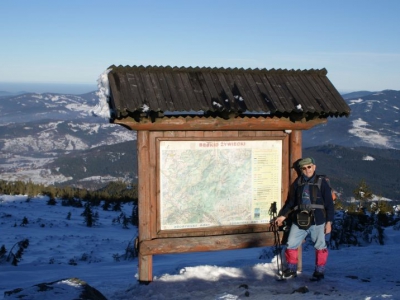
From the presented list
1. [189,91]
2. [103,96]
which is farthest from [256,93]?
[103,96]

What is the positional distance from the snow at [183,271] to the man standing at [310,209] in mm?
599

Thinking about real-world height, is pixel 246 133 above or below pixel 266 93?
below

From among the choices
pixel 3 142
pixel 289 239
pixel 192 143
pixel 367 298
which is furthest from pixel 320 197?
pixel 3 142

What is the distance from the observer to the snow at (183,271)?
6.75 metres

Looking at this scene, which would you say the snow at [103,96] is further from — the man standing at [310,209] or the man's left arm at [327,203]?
the man's left arm at [327,203]

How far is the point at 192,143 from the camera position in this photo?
7.30m

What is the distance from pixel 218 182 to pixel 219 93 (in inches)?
51.6

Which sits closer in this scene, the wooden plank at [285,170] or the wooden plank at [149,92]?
the wooden plank at [149,92]

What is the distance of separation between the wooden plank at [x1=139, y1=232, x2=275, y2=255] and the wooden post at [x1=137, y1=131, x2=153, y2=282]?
13 cm

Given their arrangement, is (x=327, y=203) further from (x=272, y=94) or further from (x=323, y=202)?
(x=272, y=94)

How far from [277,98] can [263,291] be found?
2704 millimetres

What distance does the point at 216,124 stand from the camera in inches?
285

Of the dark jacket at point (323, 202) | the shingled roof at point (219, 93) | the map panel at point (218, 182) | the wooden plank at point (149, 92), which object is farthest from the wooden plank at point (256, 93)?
the wooden plank at point (149, 92)

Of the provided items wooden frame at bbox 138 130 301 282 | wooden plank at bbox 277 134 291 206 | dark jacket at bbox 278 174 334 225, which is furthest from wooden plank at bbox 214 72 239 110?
dark jacket at bbox 278 174 334 225
